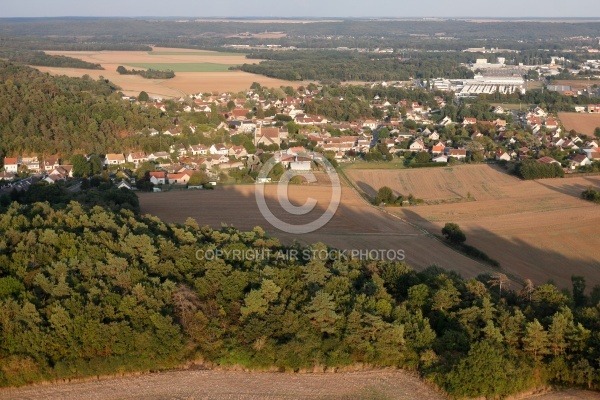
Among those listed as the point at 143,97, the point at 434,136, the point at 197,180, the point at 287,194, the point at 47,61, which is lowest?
the point at 287,194

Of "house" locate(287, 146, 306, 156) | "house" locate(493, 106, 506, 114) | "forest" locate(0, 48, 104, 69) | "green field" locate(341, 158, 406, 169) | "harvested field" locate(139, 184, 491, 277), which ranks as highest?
"forest" locate(0, 48, 104, 69)

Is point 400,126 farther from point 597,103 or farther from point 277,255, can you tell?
point 277,255

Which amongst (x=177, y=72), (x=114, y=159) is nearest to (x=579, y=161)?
(x=114, y=159)

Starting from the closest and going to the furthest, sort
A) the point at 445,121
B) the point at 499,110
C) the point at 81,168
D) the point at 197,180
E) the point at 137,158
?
1. the point at 197,180
2. the point at 81,168
3. the point at 137,158
4. the point at 445,121
5. the point at 499,110

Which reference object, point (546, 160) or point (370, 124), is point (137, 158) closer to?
point (370, 124)

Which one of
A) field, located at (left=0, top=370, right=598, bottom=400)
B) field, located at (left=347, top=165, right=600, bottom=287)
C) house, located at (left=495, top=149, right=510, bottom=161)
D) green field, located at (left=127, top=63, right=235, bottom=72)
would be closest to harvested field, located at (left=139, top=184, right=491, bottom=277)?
field, located at (left=347, top=165, right=600, bottom=287)

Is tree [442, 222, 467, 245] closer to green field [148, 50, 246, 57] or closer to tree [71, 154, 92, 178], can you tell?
tree [71, 154, 92, 178]

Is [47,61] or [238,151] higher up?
[47,61]
